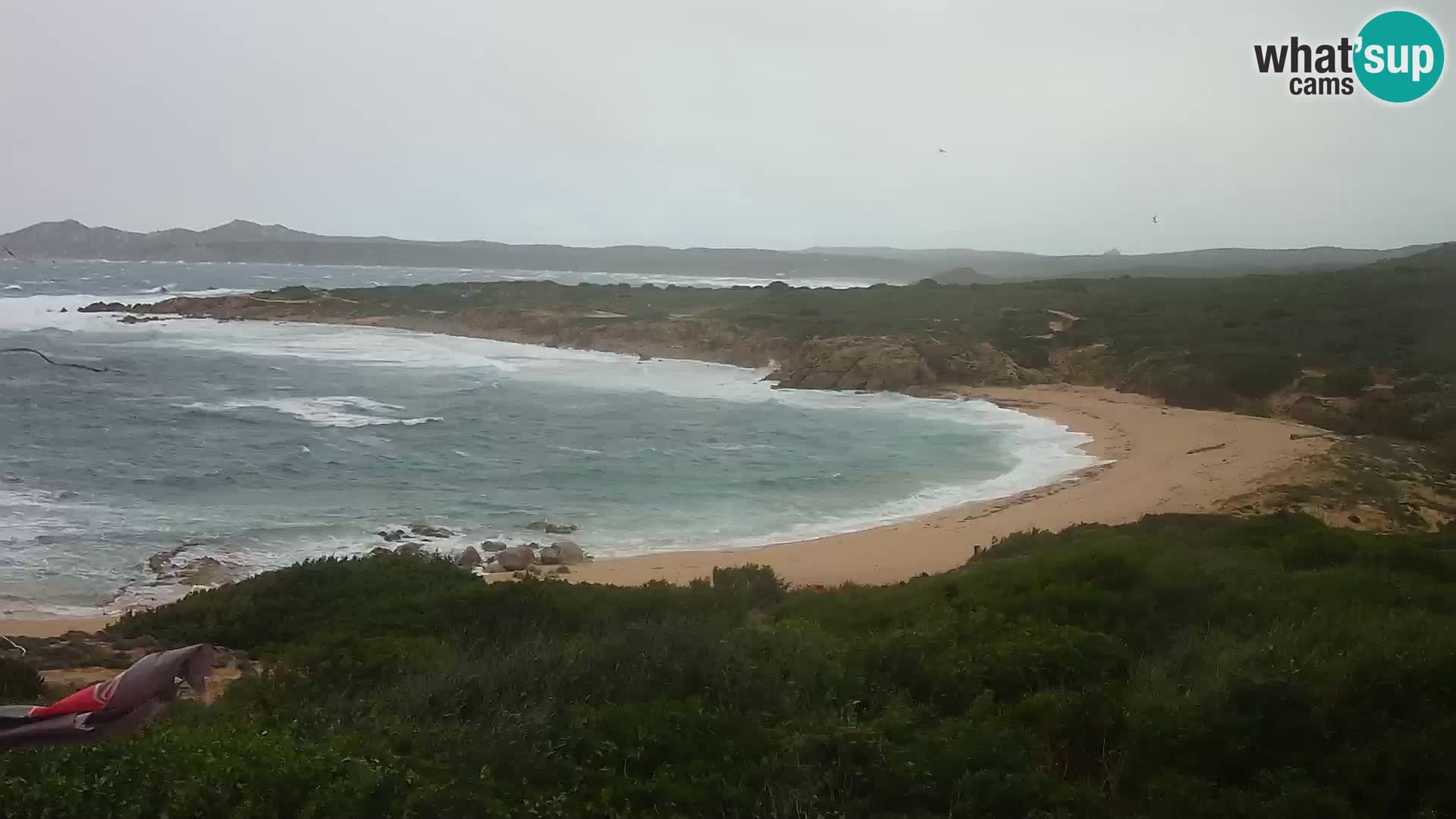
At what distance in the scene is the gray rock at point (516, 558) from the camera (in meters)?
14.4

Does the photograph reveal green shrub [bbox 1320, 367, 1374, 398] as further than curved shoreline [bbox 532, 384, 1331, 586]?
Yes

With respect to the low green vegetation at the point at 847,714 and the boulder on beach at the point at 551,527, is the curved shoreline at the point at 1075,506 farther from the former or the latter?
the low green vegetation at the point at 847,714

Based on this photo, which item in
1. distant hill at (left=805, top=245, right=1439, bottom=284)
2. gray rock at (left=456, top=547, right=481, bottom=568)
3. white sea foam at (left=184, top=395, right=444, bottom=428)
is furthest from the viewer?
distant hill at (left=805, top=245, right=1439, bottom=284)

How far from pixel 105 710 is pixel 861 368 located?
35.2 meters

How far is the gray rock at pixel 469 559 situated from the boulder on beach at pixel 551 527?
2.03 m

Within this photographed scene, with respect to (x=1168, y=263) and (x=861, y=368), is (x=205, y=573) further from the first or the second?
(x=1168, y=263)

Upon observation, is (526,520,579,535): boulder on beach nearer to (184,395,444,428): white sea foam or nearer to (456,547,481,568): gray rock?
(456,547,481,568): gray rock

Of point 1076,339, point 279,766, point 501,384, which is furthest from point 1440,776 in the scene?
point 1076,339

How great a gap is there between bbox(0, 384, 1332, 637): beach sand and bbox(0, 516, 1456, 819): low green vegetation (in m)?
4.07

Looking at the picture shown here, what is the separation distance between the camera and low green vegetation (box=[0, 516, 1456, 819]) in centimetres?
464

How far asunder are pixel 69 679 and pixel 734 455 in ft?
54.2

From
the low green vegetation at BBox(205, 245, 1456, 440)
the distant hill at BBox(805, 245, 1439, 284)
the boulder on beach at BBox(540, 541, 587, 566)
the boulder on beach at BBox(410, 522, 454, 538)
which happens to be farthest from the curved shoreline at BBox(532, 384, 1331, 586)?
the distant hill at BBox(805, 245, 1439, 284)

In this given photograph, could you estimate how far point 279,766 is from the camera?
4.55 metres

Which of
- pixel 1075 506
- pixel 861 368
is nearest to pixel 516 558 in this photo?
pixel 1075 506
